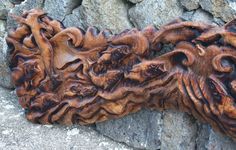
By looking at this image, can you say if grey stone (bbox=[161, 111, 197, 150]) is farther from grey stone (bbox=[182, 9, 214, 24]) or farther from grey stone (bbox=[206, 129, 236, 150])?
grey stone (bbox=[182, 9, 214, 24])

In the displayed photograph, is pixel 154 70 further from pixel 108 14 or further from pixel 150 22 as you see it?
pixel 108 14

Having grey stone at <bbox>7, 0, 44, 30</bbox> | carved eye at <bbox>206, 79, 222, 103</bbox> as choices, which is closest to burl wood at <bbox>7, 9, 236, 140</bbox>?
carved eye at <bbox>206, 79, 222, 103</bbox>

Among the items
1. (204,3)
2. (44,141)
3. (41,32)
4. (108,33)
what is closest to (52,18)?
(41,32)

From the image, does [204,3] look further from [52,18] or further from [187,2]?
[52,18]

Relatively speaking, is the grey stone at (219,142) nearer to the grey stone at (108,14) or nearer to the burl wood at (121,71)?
the burl wood at (121,71)

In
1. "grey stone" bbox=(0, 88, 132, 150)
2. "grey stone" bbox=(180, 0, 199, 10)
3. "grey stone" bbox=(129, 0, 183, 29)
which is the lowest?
"grey stone" bbox=(0, 88, 132, 150)
